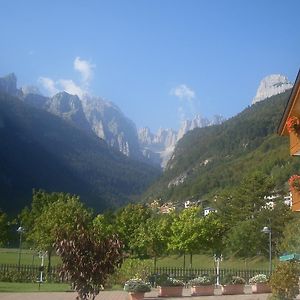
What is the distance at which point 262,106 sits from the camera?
197 metres

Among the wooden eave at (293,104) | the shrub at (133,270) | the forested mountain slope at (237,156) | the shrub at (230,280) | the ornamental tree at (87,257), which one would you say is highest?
the forested mountain slope at (237,156)

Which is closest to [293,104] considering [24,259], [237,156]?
[24,259]

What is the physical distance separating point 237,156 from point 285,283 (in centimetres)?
14796

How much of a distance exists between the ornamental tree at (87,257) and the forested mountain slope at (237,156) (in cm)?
9825

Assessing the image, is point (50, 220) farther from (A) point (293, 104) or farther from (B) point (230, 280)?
(A) point (293, 104)

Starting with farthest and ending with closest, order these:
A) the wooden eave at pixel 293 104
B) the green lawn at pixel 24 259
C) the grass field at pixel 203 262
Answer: the grass field at pixel 203 262 < the green lawn at pixel 24 259 < the wooden eave at pixel 293 104

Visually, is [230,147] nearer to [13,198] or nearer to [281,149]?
[281,149]

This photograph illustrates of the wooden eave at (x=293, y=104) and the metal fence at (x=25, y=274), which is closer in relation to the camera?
the wooden eave at (x=293, y=104)

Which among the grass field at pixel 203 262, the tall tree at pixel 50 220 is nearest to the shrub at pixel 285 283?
the tall tree at pixel 50 220

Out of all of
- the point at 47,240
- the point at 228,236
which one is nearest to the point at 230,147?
the point at 228,236

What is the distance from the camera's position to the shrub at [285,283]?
838 inches

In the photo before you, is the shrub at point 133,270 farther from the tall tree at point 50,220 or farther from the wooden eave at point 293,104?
the wooden eave at point 293,104

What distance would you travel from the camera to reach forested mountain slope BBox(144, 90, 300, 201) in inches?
5203

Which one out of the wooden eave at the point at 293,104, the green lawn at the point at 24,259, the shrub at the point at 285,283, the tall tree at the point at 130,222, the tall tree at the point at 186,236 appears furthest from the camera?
the tall tree at the point at 130,222
